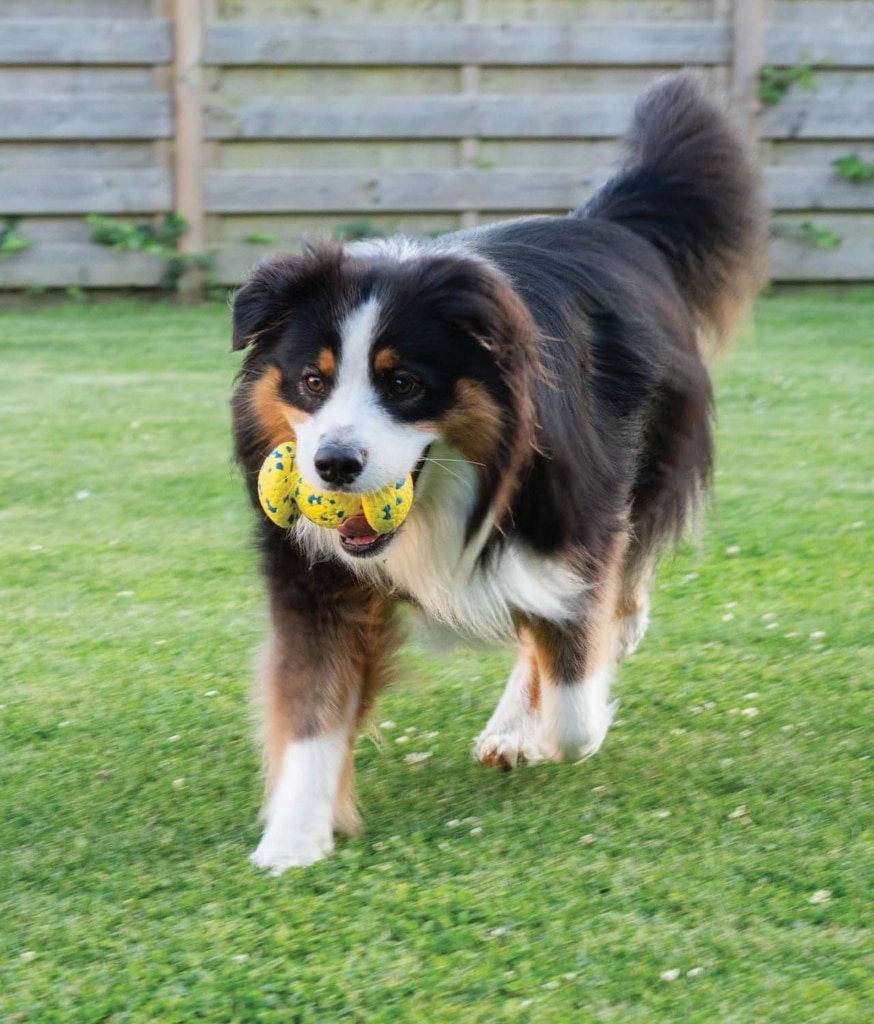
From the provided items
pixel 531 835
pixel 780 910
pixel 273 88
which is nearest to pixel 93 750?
pixel 531 835

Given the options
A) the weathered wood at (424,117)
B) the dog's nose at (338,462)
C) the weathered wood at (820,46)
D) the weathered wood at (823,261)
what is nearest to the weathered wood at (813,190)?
the weathered wood at (823,261)

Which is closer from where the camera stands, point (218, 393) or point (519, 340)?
point (519, 340)

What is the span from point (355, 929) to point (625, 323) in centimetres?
163

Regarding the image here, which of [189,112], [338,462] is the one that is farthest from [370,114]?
[338,462]

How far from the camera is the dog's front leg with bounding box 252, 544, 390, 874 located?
309 cm

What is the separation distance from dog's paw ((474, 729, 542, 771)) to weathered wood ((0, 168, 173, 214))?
6.77 m

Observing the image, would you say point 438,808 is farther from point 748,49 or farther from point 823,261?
point 748,49

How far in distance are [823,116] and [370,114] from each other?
3047mm

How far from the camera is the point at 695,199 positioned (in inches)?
165

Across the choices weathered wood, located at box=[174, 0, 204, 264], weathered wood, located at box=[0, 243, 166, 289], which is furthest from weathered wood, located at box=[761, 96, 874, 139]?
weathered wood, located at box=[0, 243, 166, 289]

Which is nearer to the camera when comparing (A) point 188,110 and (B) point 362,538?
(B) point 362,538

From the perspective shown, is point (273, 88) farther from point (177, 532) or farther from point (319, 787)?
point (319, 787)

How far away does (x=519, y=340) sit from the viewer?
2.91 m

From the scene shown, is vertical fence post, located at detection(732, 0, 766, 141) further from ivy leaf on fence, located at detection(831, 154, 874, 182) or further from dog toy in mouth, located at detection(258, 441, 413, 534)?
dog toy in mouth, located at detection(258, 441, 413, 534)
